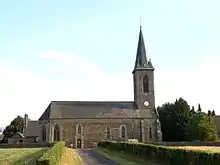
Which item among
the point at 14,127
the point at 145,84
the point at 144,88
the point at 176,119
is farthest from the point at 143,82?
the point at 14,127

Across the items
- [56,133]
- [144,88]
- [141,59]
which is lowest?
[56,133]

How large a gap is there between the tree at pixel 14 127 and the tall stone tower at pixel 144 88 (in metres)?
34.7

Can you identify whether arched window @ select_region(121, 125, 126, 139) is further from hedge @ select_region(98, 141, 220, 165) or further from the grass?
the grass

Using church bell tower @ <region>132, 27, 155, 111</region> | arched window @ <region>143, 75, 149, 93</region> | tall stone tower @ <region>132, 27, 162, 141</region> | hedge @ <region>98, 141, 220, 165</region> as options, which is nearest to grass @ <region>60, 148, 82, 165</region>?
hedge @ <region>98, 141, 220, 165</region>

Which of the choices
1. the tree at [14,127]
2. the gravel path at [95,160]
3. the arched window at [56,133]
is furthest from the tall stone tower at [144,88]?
the gravel path at [95,160]

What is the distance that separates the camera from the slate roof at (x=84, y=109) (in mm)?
82125

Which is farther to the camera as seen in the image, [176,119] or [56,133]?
[176,119]

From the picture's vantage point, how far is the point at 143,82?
276ft

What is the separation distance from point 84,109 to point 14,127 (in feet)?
88.9

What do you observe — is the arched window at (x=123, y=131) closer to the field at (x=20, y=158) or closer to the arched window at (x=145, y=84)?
the arched window at (x=145, y=84)

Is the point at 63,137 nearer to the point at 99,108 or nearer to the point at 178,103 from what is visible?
the point at 99,108

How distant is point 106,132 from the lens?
272ft

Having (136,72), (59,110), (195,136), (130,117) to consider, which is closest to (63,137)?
(59,110)

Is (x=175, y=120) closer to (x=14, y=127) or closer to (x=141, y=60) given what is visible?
(x=141, y=60)
